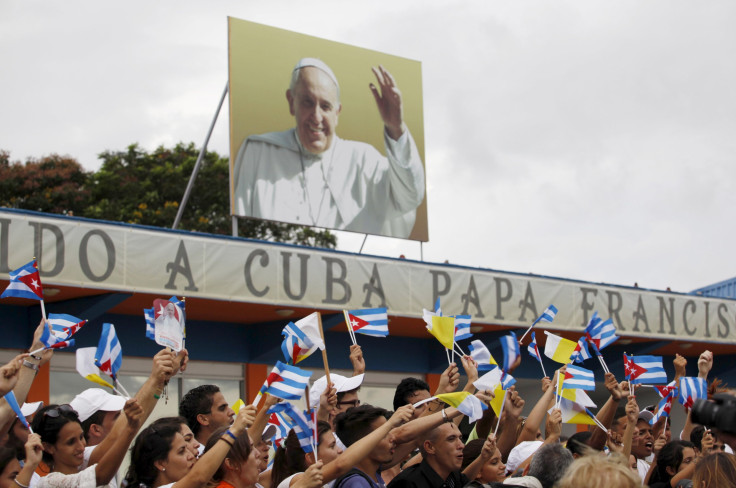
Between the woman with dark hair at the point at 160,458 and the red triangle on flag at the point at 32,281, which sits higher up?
the red triangle on flag at the point at 32,281

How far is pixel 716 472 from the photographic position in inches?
198

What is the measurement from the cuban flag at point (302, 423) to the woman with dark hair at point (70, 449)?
2.50ft

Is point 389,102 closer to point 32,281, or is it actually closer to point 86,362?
point 32,281

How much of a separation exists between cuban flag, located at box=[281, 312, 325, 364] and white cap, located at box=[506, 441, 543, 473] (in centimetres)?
165

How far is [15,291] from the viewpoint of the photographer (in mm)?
6469

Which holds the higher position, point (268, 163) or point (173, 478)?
point (268, 163)

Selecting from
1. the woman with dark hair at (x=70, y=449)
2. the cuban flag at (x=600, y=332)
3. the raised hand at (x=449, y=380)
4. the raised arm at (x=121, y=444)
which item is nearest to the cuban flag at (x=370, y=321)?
the raised hand at (x=449, y=380)

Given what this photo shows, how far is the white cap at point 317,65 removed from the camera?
59.0 ft

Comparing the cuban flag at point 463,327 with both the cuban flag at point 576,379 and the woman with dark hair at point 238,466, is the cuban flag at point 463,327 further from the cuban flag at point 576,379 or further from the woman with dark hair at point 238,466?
the woman with dark hair at point 238,466

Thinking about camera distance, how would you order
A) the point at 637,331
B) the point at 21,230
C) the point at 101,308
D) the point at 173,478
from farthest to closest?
the point at 637,331 < the point at 101,308 < the point at 21,230 < the point at 173,478

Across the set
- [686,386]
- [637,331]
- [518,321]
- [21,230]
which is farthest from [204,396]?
[637,331]

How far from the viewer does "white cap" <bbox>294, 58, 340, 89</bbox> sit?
17969 mm

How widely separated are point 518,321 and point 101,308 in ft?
21.7

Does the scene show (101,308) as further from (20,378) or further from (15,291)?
(20,378)
